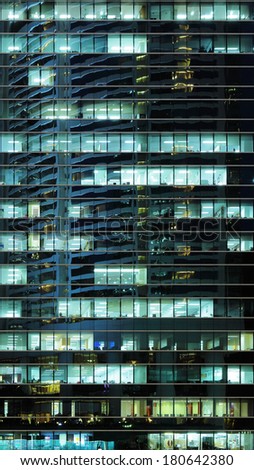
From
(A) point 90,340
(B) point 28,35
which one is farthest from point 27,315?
(B) point 28,35

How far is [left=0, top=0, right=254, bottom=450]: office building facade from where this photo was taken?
399 feet

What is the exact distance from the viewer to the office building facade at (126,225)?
122 metres

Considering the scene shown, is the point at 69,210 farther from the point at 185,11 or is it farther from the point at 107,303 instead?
the point at 185,11

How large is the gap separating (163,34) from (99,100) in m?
7.36

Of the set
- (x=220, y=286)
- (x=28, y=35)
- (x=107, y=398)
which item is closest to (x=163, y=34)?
(x=28, y=35)

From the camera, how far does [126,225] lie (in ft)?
404

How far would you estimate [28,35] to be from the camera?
124438 mm

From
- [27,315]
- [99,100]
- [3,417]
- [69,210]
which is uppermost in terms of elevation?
[99,100]

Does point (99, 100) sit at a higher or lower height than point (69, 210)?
higher

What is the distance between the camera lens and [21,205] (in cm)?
12362

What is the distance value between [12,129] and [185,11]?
55.0 feet

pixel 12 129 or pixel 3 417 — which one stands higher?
pixel 12 129

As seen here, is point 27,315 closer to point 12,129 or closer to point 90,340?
point 90,340

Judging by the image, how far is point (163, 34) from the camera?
4884 inches
